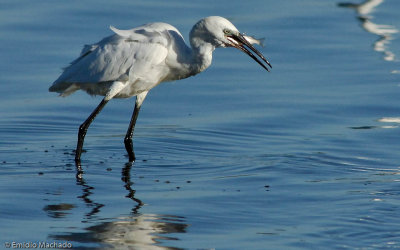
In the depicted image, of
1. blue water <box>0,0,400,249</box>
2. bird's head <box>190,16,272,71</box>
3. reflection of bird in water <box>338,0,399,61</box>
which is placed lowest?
blue water <box>0,0,400,249</box>

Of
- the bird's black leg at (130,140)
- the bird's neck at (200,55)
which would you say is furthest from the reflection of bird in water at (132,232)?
the bird's neck at (200,55)

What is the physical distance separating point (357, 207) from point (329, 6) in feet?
28.4

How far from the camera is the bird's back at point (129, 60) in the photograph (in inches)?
383

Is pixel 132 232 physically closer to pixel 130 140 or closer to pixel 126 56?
pixel 126 56

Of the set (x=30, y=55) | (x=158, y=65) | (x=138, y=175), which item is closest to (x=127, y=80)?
(x=158, y=65)

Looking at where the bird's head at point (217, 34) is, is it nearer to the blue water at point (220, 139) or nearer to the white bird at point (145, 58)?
the white bird at point (145, 58)

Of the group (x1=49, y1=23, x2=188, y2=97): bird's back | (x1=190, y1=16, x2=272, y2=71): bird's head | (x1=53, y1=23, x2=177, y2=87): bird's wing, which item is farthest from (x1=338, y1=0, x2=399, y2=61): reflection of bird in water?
(x1=53, y1=23, x2=177, y2=87): bird's wing

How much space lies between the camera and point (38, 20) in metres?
15.0

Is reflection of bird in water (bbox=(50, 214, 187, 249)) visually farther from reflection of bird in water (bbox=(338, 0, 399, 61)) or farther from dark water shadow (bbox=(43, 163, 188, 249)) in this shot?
reflection of bird in water (bbox=(338, 0, 399, 61))

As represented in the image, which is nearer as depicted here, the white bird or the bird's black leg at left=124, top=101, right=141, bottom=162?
the white bird

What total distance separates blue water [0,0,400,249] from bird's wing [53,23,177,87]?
2.96 feet

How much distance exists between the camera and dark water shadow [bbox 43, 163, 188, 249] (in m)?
7.30

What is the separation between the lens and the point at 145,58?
9703mm

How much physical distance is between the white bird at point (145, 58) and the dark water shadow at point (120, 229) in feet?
5.50
